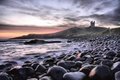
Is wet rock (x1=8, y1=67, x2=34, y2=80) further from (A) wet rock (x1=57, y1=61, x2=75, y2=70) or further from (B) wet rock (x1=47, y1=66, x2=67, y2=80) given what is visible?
(A) wet rock (x1=57, y1=61, x2=75, y2=70)

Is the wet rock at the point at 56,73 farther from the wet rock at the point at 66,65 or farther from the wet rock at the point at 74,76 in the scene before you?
the wet rock at the point at 66,65

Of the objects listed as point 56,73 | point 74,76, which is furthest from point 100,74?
point 56,73

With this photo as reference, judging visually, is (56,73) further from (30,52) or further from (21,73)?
(30,52)

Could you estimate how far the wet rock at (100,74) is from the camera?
142 inches

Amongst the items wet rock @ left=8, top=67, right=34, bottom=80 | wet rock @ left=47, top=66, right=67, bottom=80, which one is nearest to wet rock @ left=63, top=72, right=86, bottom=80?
wet rock @ left=47, top=66, right=67, bottom=80

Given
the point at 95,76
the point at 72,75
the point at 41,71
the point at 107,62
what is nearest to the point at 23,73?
the point at 41,71

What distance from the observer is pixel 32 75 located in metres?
4.45

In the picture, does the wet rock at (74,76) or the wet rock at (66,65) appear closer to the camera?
the wet rock at (74,76)

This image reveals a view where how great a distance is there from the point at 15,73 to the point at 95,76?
5.92ft

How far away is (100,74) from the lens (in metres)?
3.61

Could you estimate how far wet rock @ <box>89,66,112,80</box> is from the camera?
3608 millimetres

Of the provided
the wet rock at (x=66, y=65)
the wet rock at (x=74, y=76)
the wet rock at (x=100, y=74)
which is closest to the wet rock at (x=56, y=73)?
the wet rock at (x=74, y=76)

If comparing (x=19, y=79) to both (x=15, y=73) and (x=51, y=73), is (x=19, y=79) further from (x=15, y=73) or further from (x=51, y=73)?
(x=51, y=73)

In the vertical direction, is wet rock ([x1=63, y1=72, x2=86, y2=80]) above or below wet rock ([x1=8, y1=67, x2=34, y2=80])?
above
